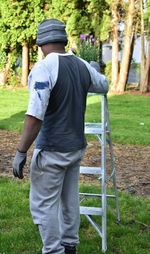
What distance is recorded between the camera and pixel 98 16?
890 inches

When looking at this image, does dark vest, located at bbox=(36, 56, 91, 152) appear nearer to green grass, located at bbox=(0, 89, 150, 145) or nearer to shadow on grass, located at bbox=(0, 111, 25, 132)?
green grass, located at bbox=(0, 89, 150, 145)

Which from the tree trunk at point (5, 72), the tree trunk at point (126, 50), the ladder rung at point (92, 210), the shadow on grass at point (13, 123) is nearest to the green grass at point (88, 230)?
the ladder rung at point (92, 210)

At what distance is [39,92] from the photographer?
3568 mm

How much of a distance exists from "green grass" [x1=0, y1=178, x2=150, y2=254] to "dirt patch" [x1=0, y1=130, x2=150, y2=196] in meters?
0.60

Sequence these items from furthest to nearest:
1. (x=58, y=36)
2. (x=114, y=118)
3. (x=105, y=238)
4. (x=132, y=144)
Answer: (x=114, y=118) → (x=132, y=144) → (x=105, y=238) → (x=58, y=36)

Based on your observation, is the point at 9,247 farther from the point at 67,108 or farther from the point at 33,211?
the point at 67,108

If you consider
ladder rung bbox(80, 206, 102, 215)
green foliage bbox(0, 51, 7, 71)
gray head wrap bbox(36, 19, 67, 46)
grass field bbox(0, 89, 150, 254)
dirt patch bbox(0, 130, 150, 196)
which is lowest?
green foliage bbox(0, 51, 7, 71)

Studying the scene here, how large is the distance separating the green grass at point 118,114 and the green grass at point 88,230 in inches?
169

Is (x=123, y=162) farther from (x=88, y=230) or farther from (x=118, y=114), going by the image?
(x=118, y=114)

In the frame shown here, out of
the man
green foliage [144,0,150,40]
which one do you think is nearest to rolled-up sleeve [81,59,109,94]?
the man

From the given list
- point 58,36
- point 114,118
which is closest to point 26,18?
point 114,118

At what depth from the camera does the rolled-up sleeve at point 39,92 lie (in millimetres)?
3570

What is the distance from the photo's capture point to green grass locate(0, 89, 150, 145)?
10.9 meters

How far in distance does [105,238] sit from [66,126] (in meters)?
1.42
